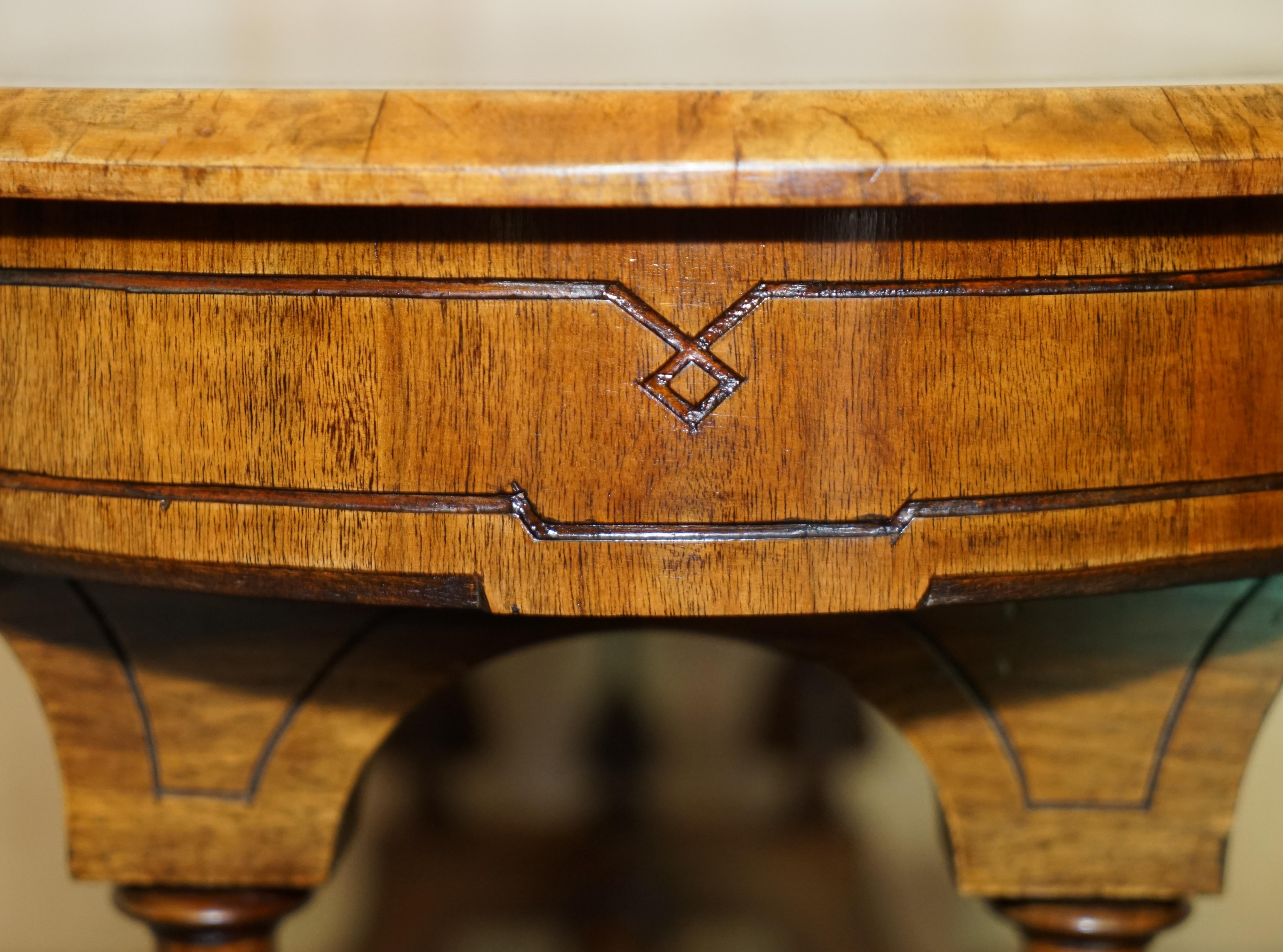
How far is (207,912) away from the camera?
511 millimetres

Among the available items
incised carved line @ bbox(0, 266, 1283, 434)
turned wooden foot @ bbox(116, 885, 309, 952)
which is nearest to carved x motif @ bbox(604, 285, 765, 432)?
incised carved line @ bbox(0, 266, 1283, 434)

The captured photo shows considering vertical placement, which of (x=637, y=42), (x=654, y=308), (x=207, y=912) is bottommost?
(x=207, y=912)

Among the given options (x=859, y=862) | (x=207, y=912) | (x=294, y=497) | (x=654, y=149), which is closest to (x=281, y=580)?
(x=294, y=497)

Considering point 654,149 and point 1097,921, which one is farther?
point 1097,921

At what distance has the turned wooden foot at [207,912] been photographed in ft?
1.68

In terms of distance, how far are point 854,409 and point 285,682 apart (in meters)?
0.29

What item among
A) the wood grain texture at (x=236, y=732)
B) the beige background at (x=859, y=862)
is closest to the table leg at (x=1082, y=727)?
the wood grain texture at (x=236, y=732)

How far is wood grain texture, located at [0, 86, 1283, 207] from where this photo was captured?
27cm

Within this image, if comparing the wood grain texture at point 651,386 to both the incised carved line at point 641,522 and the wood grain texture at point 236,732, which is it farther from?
the wood grain texture at point 236,732

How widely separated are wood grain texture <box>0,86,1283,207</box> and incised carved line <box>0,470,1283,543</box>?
7 cm

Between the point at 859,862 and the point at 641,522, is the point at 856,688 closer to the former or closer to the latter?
the point at 641,522

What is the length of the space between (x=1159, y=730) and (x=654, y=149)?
0.35m

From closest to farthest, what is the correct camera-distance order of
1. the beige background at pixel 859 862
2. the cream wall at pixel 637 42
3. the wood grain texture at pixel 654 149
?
1. the wood grain texture at pixel 654 149
2. the cream wall at pixel 637 42
3. the beige background at pixel 859 862

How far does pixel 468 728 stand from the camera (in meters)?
0.97
